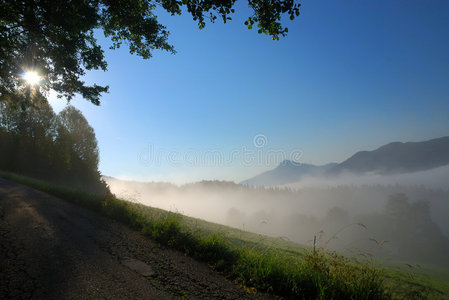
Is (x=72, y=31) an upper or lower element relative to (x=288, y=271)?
upper

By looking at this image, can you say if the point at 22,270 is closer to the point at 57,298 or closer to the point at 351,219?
the point at 57,298

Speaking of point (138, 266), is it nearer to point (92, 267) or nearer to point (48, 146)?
point (92, 267)

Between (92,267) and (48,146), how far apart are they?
4075cm

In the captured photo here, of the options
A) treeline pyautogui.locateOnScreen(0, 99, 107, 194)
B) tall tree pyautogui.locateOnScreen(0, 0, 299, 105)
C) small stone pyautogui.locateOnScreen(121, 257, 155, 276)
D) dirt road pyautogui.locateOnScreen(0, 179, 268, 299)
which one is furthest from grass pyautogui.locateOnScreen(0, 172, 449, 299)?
treeline pyautogui.locateOnScreen(0, 99, 107, 194)

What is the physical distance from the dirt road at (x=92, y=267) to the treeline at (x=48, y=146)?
3517cm

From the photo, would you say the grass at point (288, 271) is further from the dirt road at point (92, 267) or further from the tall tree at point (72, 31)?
the tall tree at point (72, 31)

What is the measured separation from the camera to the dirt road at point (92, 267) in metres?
3.25

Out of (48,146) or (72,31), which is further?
(48,146)

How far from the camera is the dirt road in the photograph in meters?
3.25

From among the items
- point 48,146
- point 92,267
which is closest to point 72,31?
point 92,267

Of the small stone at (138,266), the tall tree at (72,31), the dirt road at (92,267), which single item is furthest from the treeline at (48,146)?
the small stone at (138,266)

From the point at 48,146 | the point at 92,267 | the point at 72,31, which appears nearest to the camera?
the point at 92,267

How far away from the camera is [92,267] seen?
402 centimetres

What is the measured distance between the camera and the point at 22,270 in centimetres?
364
